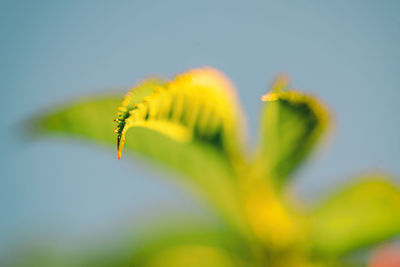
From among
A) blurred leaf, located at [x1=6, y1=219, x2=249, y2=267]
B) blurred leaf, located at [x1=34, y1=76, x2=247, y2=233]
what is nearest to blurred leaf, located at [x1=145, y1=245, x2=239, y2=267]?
blurred leaf, located at [x1=6, y1=219, x2=249, y2=267]

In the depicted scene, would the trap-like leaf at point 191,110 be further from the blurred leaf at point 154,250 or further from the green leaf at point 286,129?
the blurred leaf at point 154,250

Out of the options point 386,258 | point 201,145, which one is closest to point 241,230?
point 201,145

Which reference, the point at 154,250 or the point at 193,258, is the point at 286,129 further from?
the point at 154,250

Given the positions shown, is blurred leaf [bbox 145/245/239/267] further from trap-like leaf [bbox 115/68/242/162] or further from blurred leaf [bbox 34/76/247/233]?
trap-like leaf [bbox 115/68/242/162]

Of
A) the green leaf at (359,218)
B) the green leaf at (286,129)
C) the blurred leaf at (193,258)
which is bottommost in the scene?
the blurred leaf at (193,258)

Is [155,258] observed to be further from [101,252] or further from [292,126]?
[292,126]

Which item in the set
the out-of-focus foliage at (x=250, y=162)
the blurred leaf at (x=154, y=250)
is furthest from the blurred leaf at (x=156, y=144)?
the blurred leaf at (x=154, y=250)

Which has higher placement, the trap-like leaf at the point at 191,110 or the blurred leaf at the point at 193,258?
the trap-like leaf at the point at 191,110
